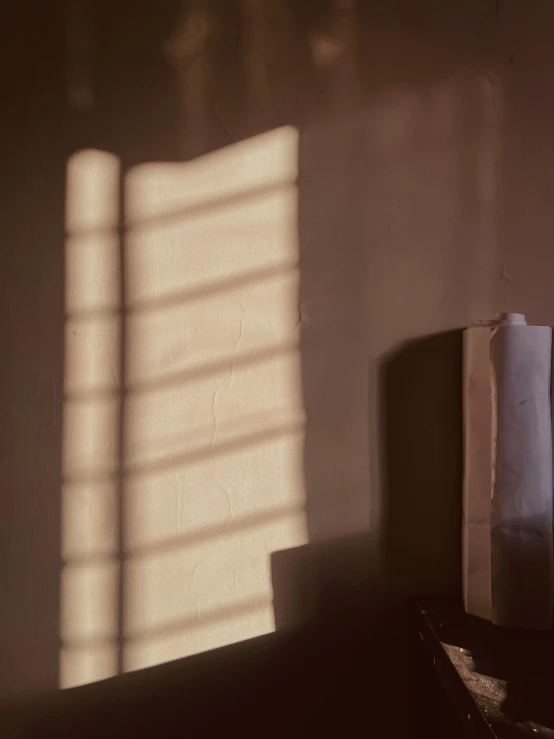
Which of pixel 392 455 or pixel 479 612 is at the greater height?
pixel 392 455

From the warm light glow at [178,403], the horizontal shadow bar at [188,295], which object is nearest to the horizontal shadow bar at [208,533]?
the warm light glow at [178,403]

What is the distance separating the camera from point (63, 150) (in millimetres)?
949

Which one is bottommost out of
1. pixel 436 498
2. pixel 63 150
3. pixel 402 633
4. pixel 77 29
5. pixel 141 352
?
pixel 402 633

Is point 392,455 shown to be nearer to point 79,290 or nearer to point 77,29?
point 79,290

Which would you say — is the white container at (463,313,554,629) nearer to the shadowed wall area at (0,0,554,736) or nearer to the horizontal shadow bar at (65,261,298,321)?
the shadowed wall area at (0,0,554,736)

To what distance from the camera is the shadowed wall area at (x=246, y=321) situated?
36.4 inches

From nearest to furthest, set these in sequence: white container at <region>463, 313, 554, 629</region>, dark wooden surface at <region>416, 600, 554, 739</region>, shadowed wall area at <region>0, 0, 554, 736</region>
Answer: dark wooden surface at <region>416, 600, 554, 739</region> < white container at <region>463, 313, 554, 629</region> < shadowed wall area at <region>0, 0, 554, 736</region>

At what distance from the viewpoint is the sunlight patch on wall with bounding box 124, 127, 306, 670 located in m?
0.93

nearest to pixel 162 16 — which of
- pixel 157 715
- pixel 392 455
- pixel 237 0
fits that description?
pixel 237 0

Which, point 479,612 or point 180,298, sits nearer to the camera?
point 479,612

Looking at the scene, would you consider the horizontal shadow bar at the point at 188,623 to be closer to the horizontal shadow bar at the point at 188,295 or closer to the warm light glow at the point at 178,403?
the warm light glow at the point at 178,403

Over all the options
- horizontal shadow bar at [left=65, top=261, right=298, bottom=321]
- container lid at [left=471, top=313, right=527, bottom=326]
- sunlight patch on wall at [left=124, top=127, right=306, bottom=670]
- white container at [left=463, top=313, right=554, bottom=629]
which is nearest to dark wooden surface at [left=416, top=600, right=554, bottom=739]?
white container at [left=463, top=313, right=554, bottom=629]

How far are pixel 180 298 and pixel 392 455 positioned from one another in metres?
0.41

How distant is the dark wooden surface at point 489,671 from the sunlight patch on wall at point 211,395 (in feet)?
0.81
